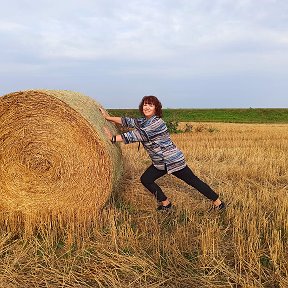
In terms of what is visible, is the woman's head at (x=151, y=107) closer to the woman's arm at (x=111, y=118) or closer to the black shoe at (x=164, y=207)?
the woman's arm at (x=111, y=118)

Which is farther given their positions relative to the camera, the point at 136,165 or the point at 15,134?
the point at 136,165

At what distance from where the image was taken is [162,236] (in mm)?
4633

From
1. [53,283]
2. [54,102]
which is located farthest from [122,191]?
[53,283]

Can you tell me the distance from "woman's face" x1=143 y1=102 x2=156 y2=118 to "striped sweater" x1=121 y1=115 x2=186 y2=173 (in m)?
0.05

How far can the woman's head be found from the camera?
559 centimetres

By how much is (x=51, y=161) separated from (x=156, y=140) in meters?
1.35

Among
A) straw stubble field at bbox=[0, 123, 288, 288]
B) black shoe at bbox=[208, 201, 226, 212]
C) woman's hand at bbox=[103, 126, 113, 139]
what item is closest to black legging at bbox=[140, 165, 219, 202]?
black shoe at bbox=[208, 201, 226, 212]

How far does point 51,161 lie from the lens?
5.56m

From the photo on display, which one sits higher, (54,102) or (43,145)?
(54,102)

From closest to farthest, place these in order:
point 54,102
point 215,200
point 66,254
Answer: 1. point 66,254
2. point 54,102
3. point 215,200

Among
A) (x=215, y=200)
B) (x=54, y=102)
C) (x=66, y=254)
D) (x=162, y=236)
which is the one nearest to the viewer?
(x=66, y=254)

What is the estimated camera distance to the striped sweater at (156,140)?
218 inches

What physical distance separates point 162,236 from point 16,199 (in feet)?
6.86

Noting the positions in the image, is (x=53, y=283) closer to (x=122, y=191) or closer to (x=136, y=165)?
(x=122, y=191)
